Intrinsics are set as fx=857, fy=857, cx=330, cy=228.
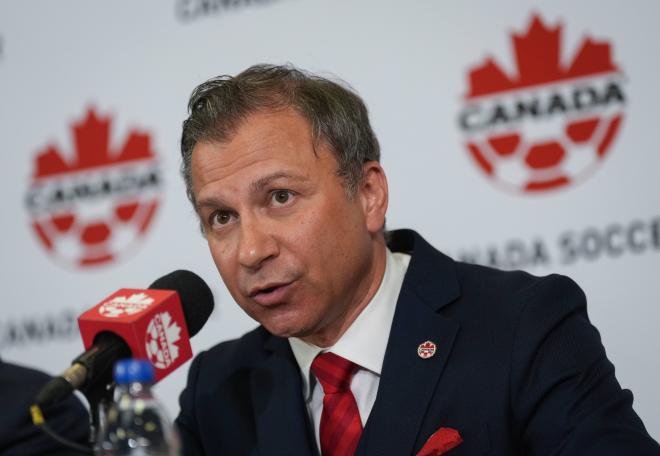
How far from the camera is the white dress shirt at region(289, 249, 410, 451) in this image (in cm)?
226

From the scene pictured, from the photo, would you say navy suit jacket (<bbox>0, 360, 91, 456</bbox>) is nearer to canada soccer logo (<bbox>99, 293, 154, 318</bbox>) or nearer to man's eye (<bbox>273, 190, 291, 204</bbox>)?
canada soccer logo (<bbox>99, 293, 154, 318</bbox>)

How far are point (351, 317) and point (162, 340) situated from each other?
82 cm

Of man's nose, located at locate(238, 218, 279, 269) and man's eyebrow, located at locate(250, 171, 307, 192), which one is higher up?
man's eyebrow, located at locate(250, 171, 307, 192)

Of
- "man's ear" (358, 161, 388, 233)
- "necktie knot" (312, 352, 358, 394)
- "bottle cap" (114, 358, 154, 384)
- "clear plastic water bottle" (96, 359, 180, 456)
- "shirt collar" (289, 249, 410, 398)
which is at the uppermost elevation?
"man's ear" (358, 161, 388, 233)

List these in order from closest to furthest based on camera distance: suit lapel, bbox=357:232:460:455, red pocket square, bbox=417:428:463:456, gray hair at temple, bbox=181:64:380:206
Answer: red pocket square, bbox=417:428:463:456
suit lapel, bbox=357:232:460:455
gray hair at temple, bbox=181:64:380:206

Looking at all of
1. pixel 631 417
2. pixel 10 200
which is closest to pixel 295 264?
pixel 631 417

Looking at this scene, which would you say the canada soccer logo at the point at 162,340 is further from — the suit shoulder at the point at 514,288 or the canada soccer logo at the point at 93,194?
the canada soccer logo at the point at 93,194

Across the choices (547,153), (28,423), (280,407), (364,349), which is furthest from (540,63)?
(28,423)

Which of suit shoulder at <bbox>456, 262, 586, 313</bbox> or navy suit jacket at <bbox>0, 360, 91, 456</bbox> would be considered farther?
suit shoulder at <bbox>456, 262, 586, 313</bbox>

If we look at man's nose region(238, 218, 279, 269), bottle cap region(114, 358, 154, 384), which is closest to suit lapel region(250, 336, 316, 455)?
man's nose region(238, 218, 279, 269)

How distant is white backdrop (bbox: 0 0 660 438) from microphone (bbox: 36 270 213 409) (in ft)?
4.92

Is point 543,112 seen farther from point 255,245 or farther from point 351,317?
point 255,245

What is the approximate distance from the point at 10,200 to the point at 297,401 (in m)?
2.23

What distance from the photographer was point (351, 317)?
236cm
